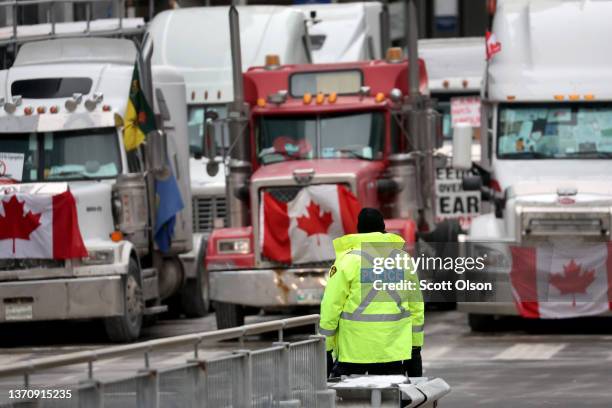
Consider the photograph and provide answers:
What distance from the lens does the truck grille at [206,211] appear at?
26703 mm

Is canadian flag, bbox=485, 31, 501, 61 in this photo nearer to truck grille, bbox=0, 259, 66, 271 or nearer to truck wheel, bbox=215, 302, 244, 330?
truck wheel, bbox=215, 302, 244, 330

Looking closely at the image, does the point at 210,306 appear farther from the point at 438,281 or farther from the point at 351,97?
the point at 438,281

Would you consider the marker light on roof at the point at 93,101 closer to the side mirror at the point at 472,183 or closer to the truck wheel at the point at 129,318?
the truck wheel at the point at 129,318

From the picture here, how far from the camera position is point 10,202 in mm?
21703

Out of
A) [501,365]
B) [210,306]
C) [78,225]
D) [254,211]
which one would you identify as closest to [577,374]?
[501,365]

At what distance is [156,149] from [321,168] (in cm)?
226

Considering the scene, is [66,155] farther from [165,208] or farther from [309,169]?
[309,169]

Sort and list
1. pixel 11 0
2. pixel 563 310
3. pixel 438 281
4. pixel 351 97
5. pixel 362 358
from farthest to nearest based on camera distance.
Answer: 1. pixel 11 0
2. pixel 351 97
3. pixel 563 310
4. pixel 438 281
5. pixel 362 358

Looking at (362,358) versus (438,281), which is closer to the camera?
(362,358)

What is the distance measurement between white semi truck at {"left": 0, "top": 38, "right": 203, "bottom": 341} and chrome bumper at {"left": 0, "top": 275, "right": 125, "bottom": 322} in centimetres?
1

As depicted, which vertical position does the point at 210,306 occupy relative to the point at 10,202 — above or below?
below

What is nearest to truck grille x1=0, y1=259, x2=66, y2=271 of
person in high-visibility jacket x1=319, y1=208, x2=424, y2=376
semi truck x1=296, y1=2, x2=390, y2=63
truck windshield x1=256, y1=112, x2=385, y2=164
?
truck windshield x1=256, y1=112, x2=385, y2=164

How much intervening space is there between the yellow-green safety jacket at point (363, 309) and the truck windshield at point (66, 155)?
1158 centimetres

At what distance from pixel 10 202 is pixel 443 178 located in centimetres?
924
